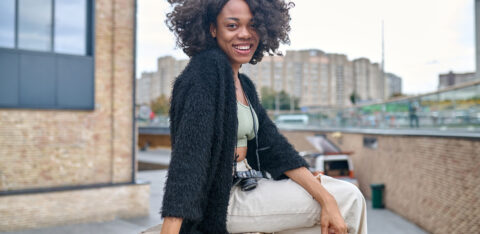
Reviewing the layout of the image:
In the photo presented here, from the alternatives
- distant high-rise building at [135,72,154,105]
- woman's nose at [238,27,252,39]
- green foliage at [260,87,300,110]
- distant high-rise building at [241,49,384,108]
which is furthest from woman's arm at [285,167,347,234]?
distant high-rise building at [135,72,154,105]

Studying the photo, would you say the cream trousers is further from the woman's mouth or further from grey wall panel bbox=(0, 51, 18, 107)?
grey wall panel bbox=(0, 51, 18, 107)

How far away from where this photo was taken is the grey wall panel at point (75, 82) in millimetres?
9438

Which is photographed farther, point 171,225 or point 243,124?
point 243,124

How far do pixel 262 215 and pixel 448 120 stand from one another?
34.9 ft

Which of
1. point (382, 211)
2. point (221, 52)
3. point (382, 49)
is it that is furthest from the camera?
point (382, 49)

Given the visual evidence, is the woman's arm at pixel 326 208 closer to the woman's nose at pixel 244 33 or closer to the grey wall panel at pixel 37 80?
the woman's nose at pixel 244 33

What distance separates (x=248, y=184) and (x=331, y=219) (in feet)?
1.11

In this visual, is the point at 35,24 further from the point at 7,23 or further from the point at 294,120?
the point at 294,120

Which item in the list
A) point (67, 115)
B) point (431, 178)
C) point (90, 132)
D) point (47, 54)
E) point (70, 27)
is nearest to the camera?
point (47, 54)

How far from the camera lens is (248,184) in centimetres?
158

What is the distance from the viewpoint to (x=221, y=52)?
167 centimetres

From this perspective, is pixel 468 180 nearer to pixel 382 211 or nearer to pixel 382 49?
pixel 382 211

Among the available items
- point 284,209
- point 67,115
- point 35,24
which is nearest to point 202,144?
point 284,209

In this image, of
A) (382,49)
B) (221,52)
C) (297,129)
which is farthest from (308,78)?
(221,52)
